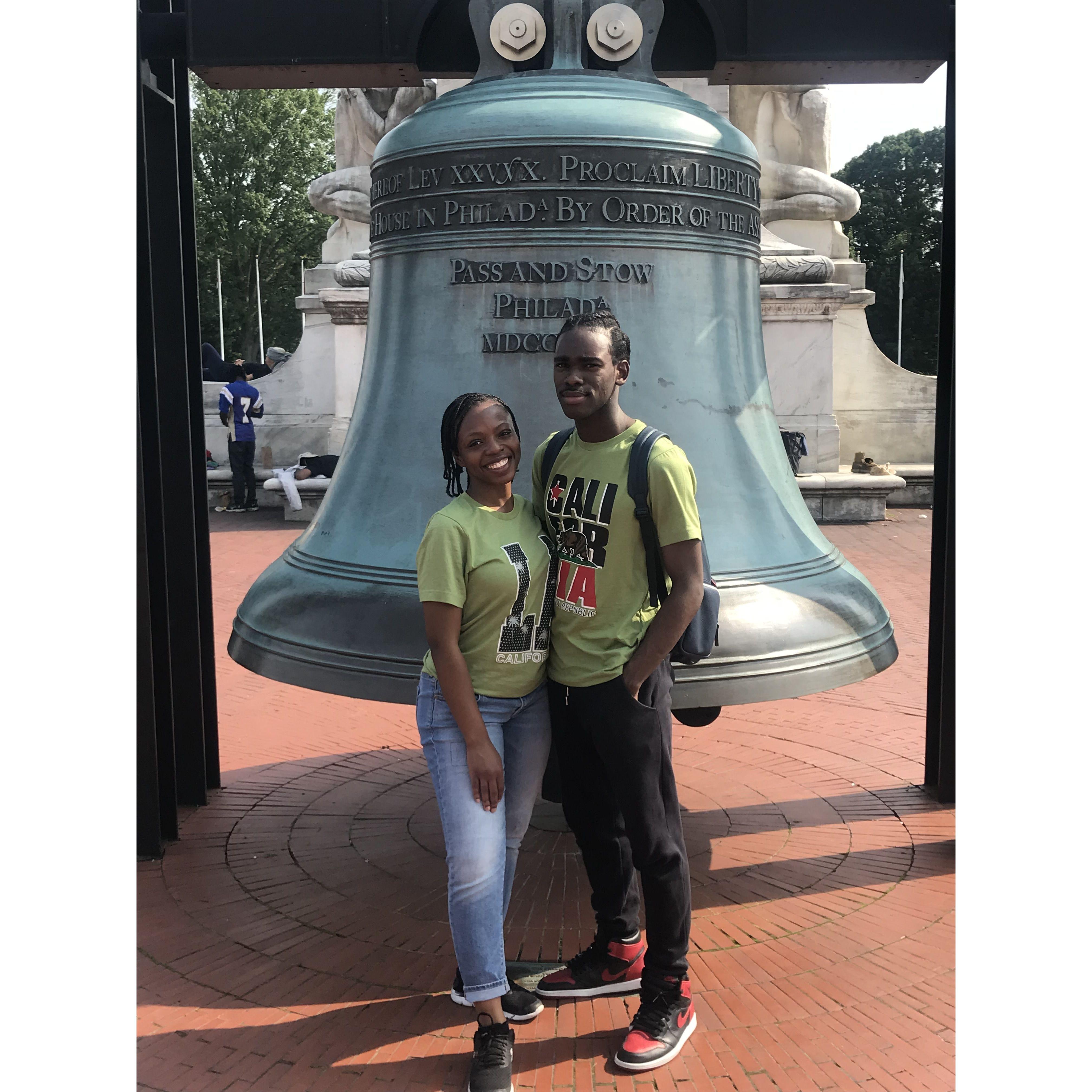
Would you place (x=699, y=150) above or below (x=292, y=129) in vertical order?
below

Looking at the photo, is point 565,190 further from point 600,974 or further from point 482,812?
point 600,974

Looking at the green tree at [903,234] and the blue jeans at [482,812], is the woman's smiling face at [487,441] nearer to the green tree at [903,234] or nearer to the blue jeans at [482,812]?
the blue jeans at [482,812]

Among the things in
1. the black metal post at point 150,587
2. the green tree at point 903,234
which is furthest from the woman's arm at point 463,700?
the green tree at point 903,234

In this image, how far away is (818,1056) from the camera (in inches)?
114

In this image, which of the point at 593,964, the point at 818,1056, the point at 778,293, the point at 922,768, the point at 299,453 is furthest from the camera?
the point at 299,453

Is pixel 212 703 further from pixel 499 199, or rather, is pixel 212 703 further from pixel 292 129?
pixel 292 129

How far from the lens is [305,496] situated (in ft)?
39.1

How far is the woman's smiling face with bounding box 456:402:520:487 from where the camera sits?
2.52 m

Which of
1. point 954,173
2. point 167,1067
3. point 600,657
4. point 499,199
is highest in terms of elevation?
point 954,173

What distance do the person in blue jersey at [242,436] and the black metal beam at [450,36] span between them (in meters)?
9.13

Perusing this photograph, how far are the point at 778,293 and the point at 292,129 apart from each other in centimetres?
2990

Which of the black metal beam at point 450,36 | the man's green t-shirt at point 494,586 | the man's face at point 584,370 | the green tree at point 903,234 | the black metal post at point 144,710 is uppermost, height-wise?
the green tree at point 903,234

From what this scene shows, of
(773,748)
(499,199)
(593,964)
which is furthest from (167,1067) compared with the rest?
(773,748)

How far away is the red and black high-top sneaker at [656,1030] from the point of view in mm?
2855
